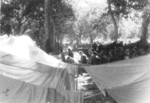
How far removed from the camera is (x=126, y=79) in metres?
6.29

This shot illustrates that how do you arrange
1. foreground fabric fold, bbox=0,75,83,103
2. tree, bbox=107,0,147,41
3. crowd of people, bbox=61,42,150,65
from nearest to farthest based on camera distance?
foreground fabric fold, bbox=0,75,83,103, crowd of people, bbox=61,42,150,65, tree, bbox=107,0,147,41

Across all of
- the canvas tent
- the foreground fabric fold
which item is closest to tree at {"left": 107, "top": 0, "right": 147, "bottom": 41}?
the canvas tent

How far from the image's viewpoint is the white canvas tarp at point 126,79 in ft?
19.8

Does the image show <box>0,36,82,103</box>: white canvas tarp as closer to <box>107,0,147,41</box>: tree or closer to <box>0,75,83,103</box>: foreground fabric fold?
<box>0,75,83,103</box>: foreground fabric fold

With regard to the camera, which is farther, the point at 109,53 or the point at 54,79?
the point at 109,53

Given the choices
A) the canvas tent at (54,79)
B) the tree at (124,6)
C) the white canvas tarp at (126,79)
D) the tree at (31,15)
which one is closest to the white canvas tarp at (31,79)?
the canvas tent at (54,79)

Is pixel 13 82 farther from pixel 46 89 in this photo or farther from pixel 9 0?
pixel 9 0

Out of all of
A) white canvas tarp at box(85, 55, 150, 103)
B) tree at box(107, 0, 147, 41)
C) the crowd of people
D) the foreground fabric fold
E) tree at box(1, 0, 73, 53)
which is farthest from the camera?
tree at box(1, 0, 73, 53)

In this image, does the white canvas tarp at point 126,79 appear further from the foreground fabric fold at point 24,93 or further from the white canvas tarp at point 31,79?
the foreground fabric fold at point 24,93

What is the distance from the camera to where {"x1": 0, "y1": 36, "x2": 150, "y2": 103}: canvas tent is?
5637 millimetres

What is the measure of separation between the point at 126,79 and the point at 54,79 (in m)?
2.00

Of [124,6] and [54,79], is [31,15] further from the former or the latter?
[54,79]

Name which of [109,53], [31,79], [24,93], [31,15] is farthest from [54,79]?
[31,15]

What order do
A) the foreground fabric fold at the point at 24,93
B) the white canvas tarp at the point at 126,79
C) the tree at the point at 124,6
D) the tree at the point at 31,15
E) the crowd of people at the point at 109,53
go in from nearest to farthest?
1. the foreground fabric fold at the point at 24,93
2. the white canvas tarp at the point at 126,79
3. the crowd of people at the point at 109,53
4. the tree at the point at 124,6
5. the tree at the point at 31,15
